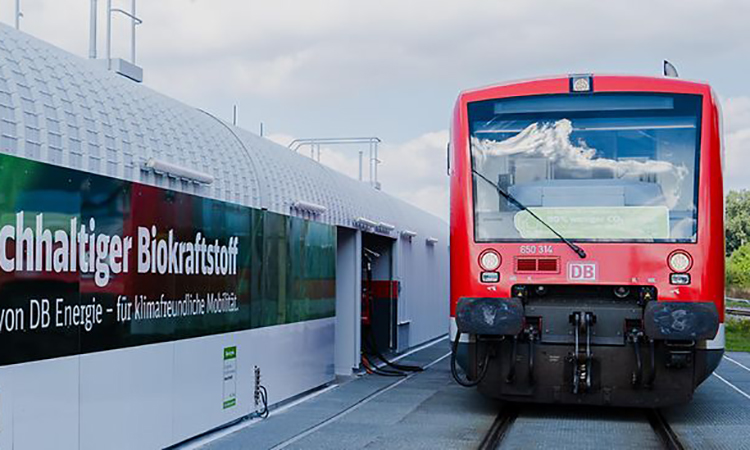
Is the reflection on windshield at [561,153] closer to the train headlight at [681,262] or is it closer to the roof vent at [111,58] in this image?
the train headlight at [681,262]

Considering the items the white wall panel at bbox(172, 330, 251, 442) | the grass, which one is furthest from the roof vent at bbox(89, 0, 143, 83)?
the grass

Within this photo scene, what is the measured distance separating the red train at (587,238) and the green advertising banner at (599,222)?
1cm

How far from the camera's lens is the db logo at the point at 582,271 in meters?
8.88

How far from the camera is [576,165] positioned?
9.16 meters

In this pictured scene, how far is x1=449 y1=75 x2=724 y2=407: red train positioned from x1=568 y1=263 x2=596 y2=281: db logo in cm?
1

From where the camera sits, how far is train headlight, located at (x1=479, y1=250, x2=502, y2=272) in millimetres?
9078

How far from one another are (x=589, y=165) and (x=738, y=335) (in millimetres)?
19428

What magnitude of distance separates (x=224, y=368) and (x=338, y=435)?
125 cm

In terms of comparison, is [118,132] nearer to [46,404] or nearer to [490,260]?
[46,404]

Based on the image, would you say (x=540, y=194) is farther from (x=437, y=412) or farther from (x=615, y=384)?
(x=437, y=412)

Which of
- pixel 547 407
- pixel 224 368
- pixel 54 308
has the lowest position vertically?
pixel 547 407

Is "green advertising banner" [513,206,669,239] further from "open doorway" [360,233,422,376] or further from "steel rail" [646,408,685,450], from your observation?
"open doorway" [360,233,422,376]

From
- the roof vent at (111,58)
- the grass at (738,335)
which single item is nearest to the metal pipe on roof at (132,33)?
the roof vent at (111,58)

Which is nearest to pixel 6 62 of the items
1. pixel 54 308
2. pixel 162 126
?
pixel 54 308
